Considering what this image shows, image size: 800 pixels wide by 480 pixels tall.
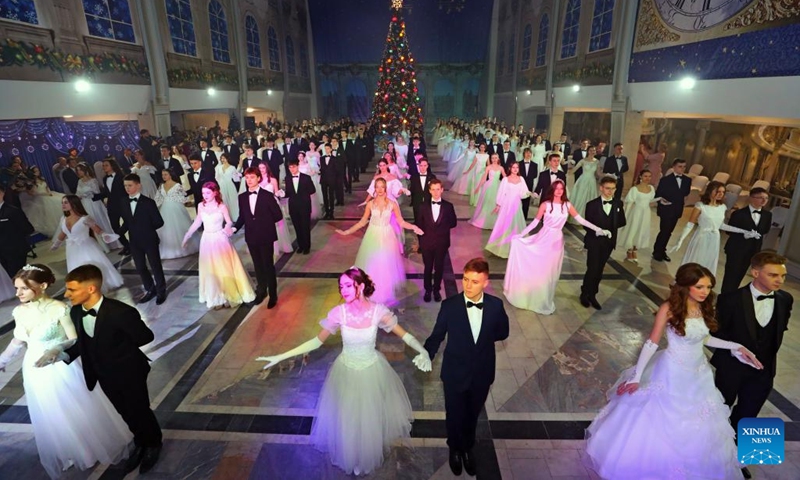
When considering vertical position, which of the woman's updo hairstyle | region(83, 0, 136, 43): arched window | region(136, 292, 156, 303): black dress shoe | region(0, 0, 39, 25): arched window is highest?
region(83, 0, 136, 43): arched window

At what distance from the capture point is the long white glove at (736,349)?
120 inches

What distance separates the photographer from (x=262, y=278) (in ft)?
21.2

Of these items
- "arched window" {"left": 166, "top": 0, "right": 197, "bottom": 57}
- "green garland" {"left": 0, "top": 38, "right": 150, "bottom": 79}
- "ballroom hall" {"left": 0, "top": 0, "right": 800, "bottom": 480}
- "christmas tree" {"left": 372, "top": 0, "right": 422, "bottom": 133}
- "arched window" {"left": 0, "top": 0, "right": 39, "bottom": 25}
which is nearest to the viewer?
"ballroom hall" {"left": 0, "top": 0, "right": 800, "bottom": 480}

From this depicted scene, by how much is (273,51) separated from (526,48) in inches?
618

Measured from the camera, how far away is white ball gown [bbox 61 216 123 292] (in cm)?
616

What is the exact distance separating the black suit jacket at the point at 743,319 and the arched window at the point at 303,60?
33.1 m

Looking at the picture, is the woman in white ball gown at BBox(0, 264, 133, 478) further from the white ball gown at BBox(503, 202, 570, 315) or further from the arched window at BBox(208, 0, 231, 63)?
the arched window at BBox(208, 0, 231, 63)

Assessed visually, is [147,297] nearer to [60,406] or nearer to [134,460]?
[60,406]

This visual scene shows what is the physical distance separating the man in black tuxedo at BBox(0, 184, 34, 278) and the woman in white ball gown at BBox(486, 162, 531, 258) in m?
8.14

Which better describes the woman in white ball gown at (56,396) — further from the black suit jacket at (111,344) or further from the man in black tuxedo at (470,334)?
the man in black tuxedo at (470,334)

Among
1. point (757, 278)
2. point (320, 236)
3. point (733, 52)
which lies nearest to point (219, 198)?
point (320, 236)

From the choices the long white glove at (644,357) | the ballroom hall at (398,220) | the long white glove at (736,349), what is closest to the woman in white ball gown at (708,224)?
the ballroom hall at (398,220)

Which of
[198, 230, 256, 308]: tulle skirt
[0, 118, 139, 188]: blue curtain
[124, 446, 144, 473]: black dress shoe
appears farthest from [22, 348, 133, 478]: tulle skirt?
[0, 118, 139, 188]: blue curtain

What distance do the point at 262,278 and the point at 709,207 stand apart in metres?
6.83
